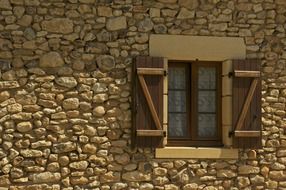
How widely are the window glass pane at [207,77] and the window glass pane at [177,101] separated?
11.1 inches

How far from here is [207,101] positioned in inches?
296

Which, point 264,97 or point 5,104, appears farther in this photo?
point 264,97

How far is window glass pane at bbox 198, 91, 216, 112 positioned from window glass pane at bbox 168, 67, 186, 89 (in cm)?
28

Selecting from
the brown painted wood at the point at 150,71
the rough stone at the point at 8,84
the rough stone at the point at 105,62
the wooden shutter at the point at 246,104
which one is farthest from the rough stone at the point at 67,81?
the wooden shutter at the point at 246,104

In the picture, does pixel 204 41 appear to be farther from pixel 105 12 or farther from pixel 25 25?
pixel 25 25

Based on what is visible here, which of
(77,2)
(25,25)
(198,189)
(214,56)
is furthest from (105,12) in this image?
(198,189)

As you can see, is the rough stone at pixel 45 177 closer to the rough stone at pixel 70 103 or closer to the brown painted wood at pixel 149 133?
the rough stone at pixel 70 103

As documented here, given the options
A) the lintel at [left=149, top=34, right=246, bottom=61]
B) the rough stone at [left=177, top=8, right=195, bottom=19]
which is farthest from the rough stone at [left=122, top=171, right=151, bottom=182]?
the rough stone at [left=177, top=8, right=195, bottom=19]

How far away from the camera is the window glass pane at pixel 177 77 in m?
7.45

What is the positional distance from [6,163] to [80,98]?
47.9 inches

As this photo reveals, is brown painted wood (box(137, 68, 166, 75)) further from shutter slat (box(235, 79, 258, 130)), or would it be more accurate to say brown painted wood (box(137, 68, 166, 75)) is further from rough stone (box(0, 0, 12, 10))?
rough stone (box(0, 0, 12, 10))

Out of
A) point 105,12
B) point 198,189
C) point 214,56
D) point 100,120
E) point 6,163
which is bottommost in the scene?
point 198,189

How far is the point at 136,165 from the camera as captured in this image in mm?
7098

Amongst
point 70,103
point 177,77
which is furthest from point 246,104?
point 70,103
